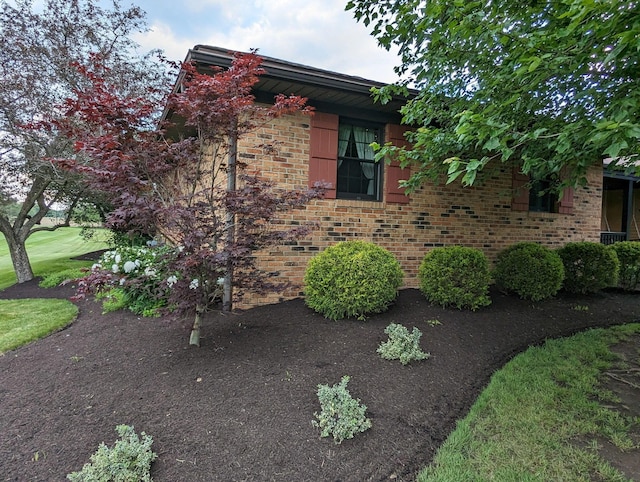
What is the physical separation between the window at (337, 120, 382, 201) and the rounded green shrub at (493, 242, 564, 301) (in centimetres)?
255

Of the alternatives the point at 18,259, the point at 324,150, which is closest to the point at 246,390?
the point at 324,150

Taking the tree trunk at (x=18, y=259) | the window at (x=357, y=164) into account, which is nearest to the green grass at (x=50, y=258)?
the tree trunk at (x=18, y=259)

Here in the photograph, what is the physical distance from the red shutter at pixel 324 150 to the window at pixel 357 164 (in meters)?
0.25

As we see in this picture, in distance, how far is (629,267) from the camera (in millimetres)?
7117

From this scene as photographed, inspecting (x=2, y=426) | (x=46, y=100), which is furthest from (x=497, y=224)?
(x=46, y=100)

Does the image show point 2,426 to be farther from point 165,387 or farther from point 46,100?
point 46,100

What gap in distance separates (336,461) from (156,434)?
1.23 m

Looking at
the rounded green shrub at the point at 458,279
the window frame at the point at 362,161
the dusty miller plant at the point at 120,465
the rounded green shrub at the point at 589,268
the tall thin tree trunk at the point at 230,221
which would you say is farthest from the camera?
the rounded green shrub at the point at 589,268

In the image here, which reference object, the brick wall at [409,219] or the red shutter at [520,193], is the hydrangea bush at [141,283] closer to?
the brick wall at [409,219]

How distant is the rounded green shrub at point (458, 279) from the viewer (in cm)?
461

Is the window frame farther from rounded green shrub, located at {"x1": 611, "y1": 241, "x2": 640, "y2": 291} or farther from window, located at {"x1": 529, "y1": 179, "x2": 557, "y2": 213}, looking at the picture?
rounded green shrub, located at {"x1": 611, "y1": 241, "x2": 640, "y2": 291}

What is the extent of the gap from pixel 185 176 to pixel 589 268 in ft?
23.2

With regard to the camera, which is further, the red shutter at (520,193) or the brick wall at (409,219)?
the red shutter at (520,193)

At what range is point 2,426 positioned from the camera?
7.77 feet
